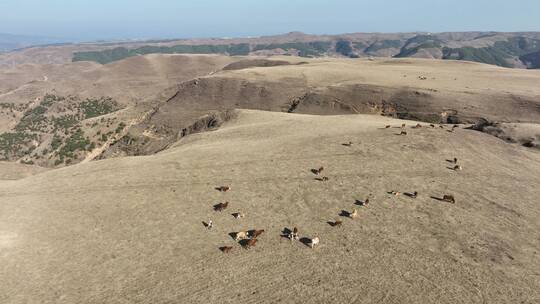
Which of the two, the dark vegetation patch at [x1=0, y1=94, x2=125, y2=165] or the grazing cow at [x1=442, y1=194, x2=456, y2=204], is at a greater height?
the grazing cow at [x1=442, y1=194, x2=456, y2=204]

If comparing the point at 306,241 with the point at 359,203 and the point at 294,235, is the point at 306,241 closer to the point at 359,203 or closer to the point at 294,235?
the point at 294,235

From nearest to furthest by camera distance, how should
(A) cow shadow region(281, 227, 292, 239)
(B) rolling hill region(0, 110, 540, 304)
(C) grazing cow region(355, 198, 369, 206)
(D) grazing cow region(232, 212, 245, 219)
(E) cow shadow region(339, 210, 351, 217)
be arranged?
(B) rolling hill region(0, 110, 540, 304) < (A) cow shadow region(281, 227, 292, 239) < (E) cow shadow region(339, 210, 351, 217) < (D) grazing cow region(232, 212, 245, 219) < (C) grazing cow region(355, 198, 369, 206)

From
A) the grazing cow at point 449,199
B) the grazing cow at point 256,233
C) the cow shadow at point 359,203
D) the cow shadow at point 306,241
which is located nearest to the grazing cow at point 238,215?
the grazing cow at point 256,233

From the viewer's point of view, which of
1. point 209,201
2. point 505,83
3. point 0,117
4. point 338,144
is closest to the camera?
point 209,201

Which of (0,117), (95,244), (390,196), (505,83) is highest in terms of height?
(505,83)

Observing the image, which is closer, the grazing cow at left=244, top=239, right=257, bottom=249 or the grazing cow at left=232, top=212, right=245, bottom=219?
the grazing cow at left=244, top=239, right=257, bottom=249

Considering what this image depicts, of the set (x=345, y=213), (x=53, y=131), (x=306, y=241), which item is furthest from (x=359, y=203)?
(x=53, y=131)

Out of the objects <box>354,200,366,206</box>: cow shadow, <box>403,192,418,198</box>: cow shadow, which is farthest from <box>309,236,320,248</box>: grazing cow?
<box>403,192,418,198</box>: cow shadow

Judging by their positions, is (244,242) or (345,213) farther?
(345,213)

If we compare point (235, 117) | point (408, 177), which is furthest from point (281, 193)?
point (235, 117)

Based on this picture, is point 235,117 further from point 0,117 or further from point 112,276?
point 0,117

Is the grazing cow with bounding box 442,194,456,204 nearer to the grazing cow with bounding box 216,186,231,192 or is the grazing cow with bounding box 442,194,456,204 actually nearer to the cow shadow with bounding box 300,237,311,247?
the cow shadow with bounding box 300,237,311,247
